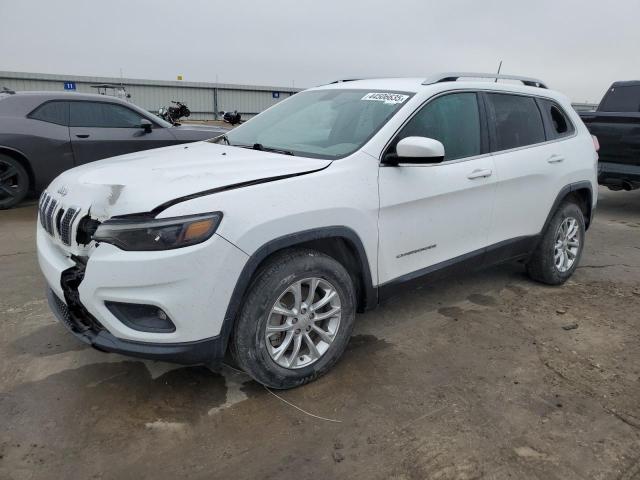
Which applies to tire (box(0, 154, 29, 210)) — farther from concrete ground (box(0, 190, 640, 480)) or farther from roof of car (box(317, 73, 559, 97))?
roof of car (box(317, 73, 559, 97))

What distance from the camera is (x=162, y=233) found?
2.28 m

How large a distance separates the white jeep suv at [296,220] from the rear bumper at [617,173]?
3.77 m

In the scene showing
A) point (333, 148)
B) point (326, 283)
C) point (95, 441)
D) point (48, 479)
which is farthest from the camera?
point (333, 148)

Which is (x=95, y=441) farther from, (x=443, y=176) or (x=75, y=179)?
(x=443, y=176)

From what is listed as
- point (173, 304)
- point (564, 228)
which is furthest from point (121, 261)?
point (564, 228)

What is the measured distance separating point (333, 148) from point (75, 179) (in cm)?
148

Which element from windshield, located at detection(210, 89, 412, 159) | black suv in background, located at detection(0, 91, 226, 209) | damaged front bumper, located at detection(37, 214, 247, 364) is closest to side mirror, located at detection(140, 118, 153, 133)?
black suv in background, located at detection(0, 91, 226, 209)

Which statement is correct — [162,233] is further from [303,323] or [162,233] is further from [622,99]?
[622,99]

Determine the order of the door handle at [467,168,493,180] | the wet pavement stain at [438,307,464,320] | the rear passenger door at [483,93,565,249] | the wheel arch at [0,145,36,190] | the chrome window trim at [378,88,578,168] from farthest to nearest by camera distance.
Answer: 1. the wheel arch at [0,145,36,190]
2. the wet pavement stain at [438,307,464,320]
3. the rear passenger door at [483,93,565,249]
4. the door handle at [467,168,493,180]
5. the chrome window trim at [378,88,578,168]

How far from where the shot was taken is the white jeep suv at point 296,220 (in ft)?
7.63

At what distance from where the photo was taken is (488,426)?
2559 mm

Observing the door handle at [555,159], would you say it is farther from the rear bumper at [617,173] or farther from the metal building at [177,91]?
the metal building at [177,91]

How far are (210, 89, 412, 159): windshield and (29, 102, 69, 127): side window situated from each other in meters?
4.37

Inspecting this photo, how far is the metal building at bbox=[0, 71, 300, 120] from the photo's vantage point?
18.6m
